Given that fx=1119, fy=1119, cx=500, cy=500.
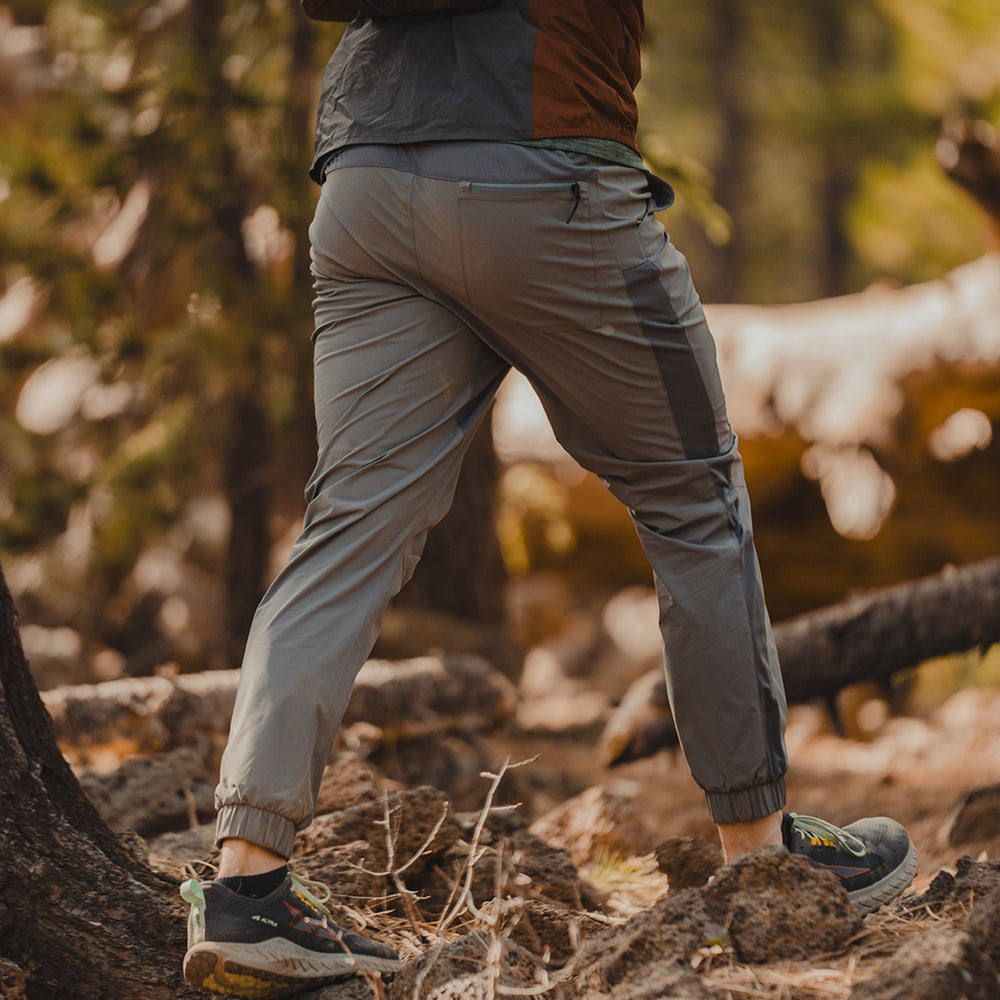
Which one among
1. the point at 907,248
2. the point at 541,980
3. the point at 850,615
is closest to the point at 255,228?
the point at 850,615

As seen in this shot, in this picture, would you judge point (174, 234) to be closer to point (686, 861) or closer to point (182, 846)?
point (182, 846)

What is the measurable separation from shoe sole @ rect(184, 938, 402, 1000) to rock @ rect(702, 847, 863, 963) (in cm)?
60

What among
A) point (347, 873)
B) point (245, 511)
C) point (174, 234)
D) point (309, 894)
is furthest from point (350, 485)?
point (245, 511)

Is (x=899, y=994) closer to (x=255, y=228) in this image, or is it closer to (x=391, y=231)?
(x=391, y=231)

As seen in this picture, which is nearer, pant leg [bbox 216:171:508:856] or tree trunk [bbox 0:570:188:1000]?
pant leg [bbox 216:171:508:856]

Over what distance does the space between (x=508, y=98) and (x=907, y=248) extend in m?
11.5

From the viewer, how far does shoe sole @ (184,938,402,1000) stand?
171 cm

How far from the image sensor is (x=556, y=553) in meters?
8.99

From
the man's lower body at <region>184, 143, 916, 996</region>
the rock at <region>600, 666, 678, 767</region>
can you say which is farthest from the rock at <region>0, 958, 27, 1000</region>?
the rock at <region>600, 666, 678, 767</region>

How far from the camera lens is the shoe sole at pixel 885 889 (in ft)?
6.82

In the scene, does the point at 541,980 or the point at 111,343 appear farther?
the point at 111,343

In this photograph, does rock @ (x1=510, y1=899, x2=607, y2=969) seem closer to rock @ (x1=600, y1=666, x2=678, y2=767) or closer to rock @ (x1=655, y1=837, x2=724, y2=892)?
rock @ (x1=655, y1=837, x2=724, y2=892)

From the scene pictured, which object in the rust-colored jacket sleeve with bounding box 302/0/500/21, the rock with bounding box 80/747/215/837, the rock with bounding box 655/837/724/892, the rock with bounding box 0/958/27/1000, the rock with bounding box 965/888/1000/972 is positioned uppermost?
the rust-colored jacket sleeve with bounding box 302/0/500/21

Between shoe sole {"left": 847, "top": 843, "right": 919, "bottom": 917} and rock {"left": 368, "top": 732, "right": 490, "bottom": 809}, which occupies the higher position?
shoe sole {"left": 847, "top": 843, "right": 919, "bottom": 917}
